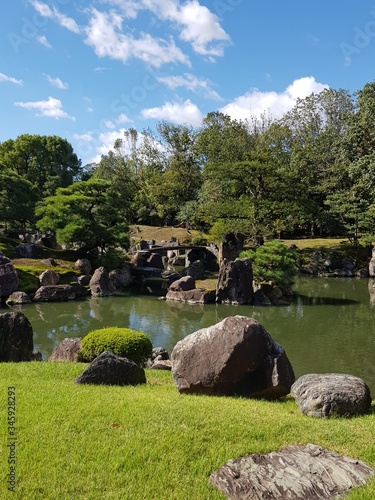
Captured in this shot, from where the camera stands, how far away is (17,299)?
1043 inches

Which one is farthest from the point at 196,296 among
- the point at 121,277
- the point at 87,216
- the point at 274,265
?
the point at 87,216

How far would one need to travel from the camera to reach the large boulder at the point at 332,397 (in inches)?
281

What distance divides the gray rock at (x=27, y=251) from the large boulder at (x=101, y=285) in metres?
8.64

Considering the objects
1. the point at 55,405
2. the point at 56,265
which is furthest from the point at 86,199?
the point at 55,405

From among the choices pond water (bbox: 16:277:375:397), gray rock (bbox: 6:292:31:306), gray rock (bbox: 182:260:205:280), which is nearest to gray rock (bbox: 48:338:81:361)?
pond water (bbox: 16:277:375:397)

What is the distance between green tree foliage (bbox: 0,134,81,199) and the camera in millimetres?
55844

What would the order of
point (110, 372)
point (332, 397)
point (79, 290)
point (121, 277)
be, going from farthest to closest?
point (121, 277)
point (79, 290)
point (110, 372)
point (332, 397)

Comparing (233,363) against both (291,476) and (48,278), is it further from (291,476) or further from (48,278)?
(48,278)

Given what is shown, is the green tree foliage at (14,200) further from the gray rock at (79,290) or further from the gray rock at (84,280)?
the gray rock at (79,290)

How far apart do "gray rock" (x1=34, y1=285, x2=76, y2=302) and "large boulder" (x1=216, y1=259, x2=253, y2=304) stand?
10.2 m

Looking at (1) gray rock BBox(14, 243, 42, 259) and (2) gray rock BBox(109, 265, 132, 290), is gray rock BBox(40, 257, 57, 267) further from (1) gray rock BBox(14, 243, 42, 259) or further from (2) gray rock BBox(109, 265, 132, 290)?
(2) gray rock BBox(109, 265, 132, 290)

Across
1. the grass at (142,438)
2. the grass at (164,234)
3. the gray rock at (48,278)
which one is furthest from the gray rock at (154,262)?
the grass at (142,438)

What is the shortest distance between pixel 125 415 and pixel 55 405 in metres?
1.21

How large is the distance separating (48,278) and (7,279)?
3.09 m
